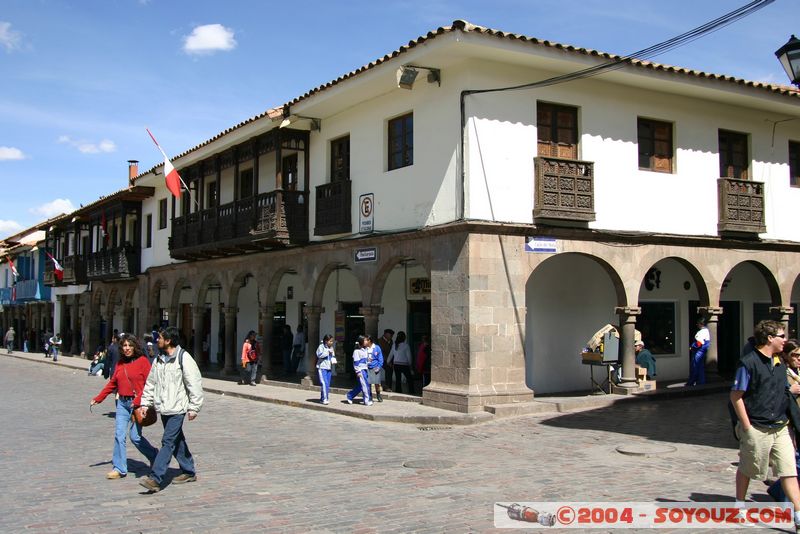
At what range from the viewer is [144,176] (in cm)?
2838

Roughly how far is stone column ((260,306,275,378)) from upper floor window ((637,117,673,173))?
10.7 meters

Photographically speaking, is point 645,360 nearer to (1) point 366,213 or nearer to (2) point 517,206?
(2) point 517,206

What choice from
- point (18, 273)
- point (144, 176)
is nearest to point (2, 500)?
point (144, 176)

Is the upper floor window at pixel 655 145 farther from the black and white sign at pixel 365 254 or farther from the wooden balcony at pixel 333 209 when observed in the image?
the wooden balcony at pixel 333 209

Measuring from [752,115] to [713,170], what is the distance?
201 cm

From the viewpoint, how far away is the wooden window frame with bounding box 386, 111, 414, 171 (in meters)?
16.4

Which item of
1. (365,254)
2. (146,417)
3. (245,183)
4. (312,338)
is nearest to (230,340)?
(245,183)

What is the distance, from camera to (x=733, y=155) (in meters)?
18.3

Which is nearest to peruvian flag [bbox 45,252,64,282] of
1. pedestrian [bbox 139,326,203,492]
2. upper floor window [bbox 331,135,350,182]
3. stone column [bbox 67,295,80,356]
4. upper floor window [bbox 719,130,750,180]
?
stone column [bbox 67,295,80,356]

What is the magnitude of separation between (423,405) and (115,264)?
20.9m

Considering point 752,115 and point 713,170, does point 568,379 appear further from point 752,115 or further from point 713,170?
point 752,115

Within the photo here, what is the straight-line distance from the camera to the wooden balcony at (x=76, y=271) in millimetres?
36562

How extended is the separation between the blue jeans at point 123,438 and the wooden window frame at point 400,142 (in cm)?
898

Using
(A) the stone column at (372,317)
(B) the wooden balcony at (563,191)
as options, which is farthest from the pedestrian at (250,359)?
(B) the wooden balcony at (563,191)
